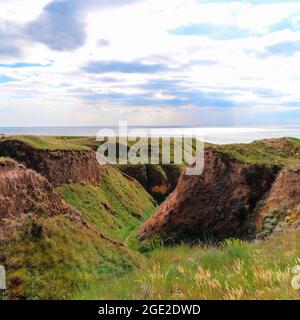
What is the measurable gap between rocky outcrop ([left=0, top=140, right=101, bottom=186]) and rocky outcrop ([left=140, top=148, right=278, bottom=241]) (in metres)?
11.0

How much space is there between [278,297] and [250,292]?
0.52 metres

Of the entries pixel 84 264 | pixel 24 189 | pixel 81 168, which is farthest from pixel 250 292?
pixel 81 168

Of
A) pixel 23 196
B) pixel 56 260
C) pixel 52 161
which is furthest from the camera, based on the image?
pixel 52 161

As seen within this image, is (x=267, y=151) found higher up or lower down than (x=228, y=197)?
higher up

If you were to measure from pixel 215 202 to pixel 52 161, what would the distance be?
596 inches

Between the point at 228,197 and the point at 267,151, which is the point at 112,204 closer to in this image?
the point at 267,151

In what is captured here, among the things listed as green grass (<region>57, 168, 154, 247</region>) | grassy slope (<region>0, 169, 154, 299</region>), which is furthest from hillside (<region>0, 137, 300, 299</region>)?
green grass (<region>57, 168, 154, 247</region>)

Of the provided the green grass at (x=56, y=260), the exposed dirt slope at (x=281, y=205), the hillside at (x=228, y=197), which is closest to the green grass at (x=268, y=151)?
the hillside at (x=228, y=197)

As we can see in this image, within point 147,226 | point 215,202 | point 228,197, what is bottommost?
point 147,226

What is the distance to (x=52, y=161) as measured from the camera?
36.8 m

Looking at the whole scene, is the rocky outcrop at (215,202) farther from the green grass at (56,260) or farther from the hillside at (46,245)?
the green grass at (56,260)

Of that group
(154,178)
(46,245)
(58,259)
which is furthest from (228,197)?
(154,178)

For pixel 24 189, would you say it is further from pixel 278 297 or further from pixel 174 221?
pixel 278 297
